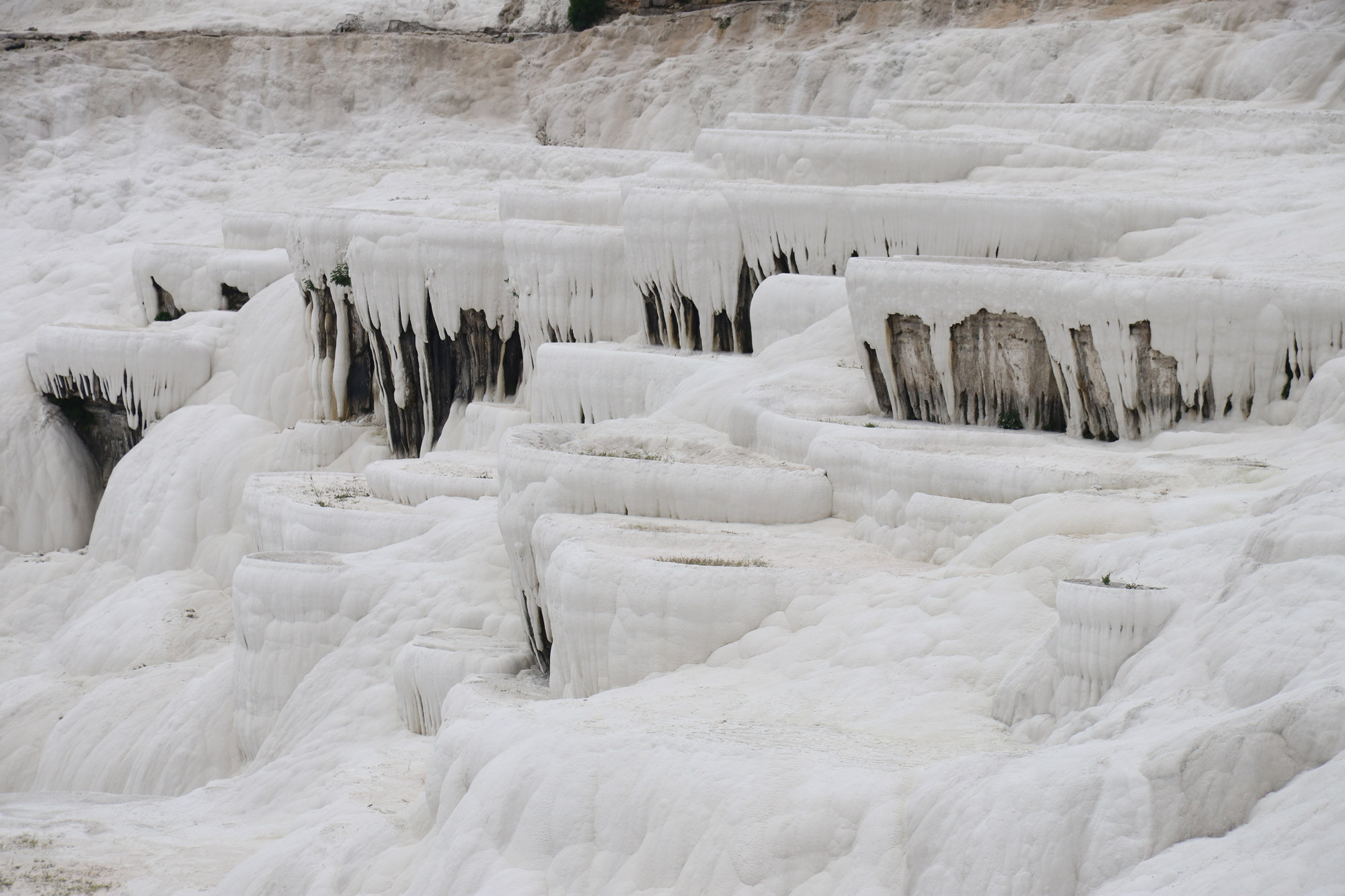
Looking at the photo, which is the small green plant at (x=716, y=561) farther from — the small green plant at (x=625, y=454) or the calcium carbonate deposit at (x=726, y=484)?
the small green plant at (x=625, y=454)

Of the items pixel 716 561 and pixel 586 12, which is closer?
pixel 716 561

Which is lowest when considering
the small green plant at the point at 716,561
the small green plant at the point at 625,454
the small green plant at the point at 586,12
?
the small green plant at the point at 716,561

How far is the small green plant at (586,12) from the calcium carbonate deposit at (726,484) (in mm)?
3726

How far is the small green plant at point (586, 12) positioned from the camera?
112 feet

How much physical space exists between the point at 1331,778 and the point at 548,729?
3.78 metres

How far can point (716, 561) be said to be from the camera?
33.3 feet

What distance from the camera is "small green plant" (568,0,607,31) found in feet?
112

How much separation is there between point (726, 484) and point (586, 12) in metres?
24.9

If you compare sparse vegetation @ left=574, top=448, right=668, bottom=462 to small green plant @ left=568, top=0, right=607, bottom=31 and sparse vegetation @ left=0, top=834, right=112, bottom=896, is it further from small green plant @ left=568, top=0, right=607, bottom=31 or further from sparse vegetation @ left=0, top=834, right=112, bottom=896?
small green plant @ left=568, top=0, right=607, bottom=31

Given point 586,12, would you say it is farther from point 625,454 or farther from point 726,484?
point 726,484

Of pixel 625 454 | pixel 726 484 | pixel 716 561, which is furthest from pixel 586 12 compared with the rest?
pixel 716 561

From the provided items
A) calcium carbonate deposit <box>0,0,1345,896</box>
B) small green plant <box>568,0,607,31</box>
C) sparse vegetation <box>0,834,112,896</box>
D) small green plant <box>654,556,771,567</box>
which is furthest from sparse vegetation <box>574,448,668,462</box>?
small green plant <box>568,0,607,31</box>

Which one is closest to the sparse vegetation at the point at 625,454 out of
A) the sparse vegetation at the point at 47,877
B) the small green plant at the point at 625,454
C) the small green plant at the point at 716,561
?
the small green plant at the point at 625,454

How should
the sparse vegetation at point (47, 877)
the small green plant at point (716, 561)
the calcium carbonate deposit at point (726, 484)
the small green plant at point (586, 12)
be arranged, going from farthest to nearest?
the small green plant at point (586, 12) → the small green plant at point (716, 561) → the sparse vegetation at point (47, 877) → the calcium carbonate deposit at point (726, 484)
